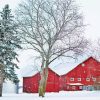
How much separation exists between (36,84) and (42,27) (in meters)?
31.7

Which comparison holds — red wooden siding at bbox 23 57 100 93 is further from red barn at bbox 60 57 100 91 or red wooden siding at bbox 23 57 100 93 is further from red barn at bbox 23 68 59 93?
red barn at bbox 23 68 59 93

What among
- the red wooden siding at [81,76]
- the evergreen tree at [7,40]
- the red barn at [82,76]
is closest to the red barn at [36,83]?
the red wooden siding at [81,76]

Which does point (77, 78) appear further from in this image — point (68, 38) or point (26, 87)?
point (68, 38)

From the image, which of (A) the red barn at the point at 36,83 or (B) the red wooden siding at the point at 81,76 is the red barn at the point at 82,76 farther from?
(A) the red barn at the point at 36,83

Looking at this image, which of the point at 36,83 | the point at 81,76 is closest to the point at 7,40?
the point at 36,83

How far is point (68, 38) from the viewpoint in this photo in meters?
39.8

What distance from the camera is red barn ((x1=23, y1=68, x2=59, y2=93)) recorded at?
2744 inches

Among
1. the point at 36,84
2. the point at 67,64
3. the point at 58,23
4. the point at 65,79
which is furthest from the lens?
the point at 67,64

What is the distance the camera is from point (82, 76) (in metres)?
83.2

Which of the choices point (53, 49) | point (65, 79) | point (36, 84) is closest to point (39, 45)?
point (53, 49)

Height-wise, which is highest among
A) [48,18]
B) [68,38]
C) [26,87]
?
[48,18]

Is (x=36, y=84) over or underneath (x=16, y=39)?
underneath

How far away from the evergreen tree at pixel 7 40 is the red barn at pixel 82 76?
39176mm

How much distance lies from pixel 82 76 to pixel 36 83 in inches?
689
